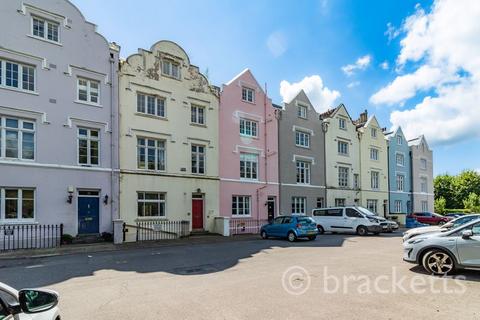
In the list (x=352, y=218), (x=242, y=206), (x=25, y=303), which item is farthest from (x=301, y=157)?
(x=25, y=303)

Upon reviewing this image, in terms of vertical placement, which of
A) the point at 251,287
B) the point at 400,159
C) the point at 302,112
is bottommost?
the point at 251,287

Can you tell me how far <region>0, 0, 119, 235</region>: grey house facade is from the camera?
17141 mm

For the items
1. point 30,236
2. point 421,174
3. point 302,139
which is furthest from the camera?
point 421,174

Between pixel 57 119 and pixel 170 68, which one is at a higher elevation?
pixel 170 68

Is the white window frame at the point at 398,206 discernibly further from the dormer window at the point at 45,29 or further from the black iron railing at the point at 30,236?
the dormer window at the point at 45,29

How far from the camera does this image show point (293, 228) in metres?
20.0

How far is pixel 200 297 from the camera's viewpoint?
7473 mm

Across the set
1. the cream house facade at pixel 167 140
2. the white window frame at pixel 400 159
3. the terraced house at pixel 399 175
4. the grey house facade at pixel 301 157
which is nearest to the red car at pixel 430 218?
the terraced house at pixel 399 175

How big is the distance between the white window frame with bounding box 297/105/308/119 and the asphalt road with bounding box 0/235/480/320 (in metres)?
20.0

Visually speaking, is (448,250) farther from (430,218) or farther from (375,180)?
(375,180)

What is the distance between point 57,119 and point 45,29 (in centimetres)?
473

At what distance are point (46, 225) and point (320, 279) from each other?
14211 millimetres

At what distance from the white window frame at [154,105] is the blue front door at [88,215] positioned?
5.98m

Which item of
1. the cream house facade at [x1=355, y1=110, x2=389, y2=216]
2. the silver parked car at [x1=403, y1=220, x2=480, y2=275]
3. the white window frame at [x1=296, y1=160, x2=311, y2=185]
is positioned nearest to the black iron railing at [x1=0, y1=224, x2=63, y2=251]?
the silver parked car at [x1=403, y1=220, x2=480, y2=275]
